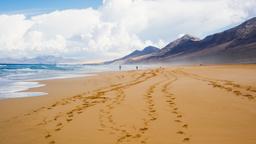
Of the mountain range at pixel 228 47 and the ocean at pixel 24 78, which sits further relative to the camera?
the mountain range at pixel 228 47

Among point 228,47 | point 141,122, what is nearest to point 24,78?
point 141,122

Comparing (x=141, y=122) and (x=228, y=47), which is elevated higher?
(x=228, y=47)

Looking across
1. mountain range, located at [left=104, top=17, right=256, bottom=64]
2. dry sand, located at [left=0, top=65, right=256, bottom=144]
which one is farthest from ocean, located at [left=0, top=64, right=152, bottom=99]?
mountain range, located at [left=104, top=17, right=256, bottom=64]

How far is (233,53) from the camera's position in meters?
132

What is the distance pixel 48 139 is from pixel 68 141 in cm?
64

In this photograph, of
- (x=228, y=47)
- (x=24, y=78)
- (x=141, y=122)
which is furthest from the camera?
(x=228, y=47)

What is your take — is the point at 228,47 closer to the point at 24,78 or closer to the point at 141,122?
the point at 24,78

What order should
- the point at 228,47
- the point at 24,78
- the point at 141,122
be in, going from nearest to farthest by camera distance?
the point at 141,122 < the point at 24,78 < the point at 228,47

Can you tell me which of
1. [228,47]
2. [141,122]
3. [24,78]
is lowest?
[141,122]

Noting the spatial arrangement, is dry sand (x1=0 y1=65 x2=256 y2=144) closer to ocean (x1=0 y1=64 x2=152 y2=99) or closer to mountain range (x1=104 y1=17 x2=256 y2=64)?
ocean (x1=0 y1=64 x2=152 y2=99)

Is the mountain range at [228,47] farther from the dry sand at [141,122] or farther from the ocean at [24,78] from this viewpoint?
the dry sand at [141,122]

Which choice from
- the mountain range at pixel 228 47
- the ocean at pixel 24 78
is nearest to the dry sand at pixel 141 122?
the ocean at pixel 24 78

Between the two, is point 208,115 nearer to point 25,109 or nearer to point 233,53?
point 25,109

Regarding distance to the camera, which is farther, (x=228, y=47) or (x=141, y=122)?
(x=228, y=47)
